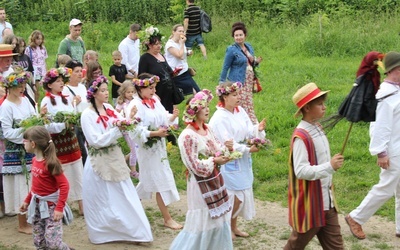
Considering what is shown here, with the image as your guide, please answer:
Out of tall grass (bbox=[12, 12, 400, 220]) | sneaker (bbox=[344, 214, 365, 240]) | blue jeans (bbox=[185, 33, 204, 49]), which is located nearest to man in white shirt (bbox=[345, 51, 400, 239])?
sneaker (bbox=[344, 214, 365, 240])

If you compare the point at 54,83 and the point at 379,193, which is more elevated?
the point at 54,83

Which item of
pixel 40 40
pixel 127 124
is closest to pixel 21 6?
pixel 40 40

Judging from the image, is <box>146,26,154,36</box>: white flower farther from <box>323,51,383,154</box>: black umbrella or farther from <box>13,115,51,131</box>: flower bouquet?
<box>323,51,383,154</box>: black umbrella

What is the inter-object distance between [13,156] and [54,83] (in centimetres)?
98

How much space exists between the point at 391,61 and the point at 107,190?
3.36 meters

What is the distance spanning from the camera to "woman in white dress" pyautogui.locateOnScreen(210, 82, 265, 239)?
7.59 meters

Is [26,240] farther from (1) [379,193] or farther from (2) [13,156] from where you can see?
(1) [379,193]

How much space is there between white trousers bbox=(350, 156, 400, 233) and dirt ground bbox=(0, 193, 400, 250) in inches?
10.2

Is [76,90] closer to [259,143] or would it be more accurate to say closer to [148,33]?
[148,33]

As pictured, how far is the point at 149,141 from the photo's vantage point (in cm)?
822

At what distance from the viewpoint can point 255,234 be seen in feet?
26.5

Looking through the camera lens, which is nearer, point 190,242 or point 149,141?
point 190,242

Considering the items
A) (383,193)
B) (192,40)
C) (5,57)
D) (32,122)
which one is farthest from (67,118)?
(192,40)

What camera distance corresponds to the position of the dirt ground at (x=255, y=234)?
775cm
